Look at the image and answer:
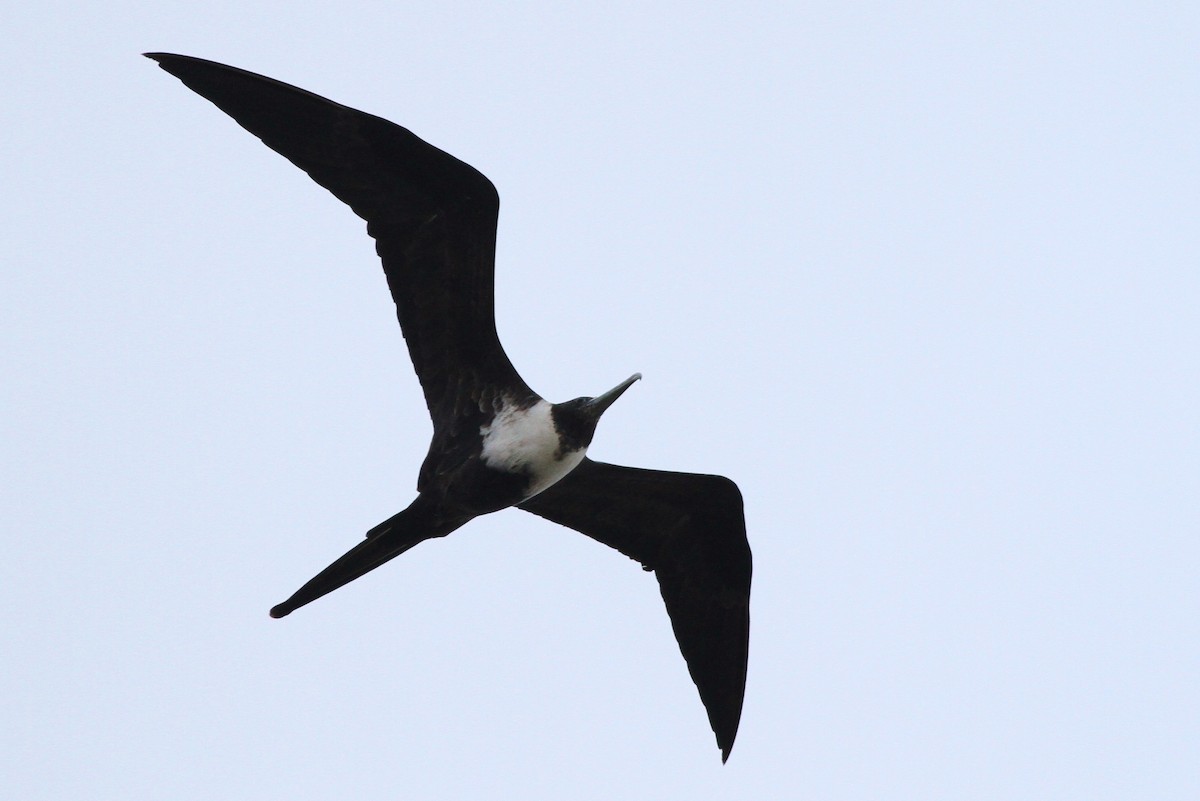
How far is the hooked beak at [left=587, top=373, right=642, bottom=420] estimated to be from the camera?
25.7ft

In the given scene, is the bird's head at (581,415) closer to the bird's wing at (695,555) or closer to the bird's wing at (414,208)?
the bird's wing at (414,208)

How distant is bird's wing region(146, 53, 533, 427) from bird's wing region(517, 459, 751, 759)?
1.05m

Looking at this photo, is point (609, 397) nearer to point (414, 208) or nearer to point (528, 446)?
point (528, 446)

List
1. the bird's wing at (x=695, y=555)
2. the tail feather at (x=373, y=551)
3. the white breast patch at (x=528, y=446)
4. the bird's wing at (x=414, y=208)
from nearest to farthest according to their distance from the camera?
the bird's wing at (x=414, y=208) → the tail feather at (x=373, y=551) → the white breast patch at (x=528, y=446) → the bird's wing at (x=695, y=555)

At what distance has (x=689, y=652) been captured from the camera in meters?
8.86

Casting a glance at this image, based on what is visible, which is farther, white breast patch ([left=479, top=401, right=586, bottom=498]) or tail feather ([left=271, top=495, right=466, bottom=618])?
white breast patch ([left=479, top=401, right=586, bottom=498])

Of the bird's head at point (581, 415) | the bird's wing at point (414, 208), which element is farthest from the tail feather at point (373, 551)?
the bird's head at point (581, 415)

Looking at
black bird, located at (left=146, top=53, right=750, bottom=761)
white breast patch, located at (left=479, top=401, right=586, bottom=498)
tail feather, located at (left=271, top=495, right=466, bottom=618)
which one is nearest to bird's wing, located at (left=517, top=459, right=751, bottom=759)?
black bird, located at (left=146, top=53, right=750, bottom=761)

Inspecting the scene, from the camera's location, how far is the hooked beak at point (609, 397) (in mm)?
7825

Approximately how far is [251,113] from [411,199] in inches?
32.3

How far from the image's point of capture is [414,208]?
25.2ft

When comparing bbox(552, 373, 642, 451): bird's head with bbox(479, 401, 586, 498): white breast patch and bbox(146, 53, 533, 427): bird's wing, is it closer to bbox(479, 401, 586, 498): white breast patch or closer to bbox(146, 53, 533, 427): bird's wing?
bbox(479, 401, 586, 498): white breast patch

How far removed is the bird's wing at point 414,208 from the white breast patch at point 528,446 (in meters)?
0.15

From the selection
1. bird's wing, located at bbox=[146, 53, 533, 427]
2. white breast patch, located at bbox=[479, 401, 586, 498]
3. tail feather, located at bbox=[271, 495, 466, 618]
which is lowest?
tail feather, located at bbox=[271, 495, 466, 618]
